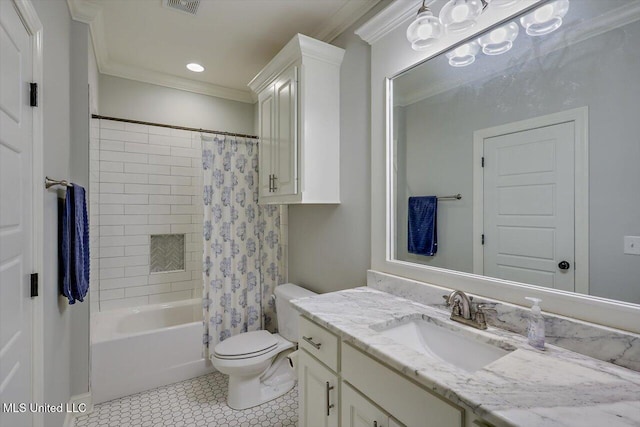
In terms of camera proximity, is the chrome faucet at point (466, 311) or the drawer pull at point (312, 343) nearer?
the chrome faucet at point (466, 311)

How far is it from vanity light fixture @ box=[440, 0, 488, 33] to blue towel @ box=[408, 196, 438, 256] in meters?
0.75

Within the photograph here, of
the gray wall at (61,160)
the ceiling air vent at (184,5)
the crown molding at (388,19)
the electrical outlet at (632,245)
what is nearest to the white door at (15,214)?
the gray wall at (61,160)

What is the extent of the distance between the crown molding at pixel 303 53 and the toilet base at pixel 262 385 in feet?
6.67

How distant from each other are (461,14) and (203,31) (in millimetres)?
1796

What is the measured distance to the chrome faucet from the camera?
1.15 m

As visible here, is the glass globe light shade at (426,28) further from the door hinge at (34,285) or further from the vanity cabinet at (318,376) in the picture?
the door hinge at (34,285)

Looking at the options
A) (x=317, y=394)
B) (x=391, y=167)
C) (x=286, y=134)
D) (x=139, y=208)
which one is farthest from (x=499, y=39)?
(x=139, y=208)

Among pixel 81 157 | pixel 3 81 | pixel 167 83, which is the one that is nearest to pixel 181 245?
pixel 81 157

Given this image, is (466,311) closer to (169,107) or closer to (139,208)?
(139,208)

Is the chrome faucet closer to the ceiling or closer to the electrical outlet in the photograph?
the electrical outlet

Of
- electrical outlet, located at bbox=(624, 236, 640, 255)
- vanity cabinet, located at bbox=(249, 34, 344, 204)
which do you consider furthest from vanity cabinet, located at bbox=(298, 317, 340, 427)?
electrical outlet, located at bbox=(624, 236, 640, 255)

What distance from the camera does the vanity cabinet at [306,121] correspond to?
1879 millimetres

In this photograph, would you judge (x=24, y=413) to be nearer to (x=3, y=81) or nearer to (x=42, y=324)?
(x=42, y=324)

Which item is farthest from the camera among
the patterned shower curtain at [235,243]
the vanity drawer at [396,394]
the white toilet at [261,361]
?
the patterned shower curtain at [235,243]
